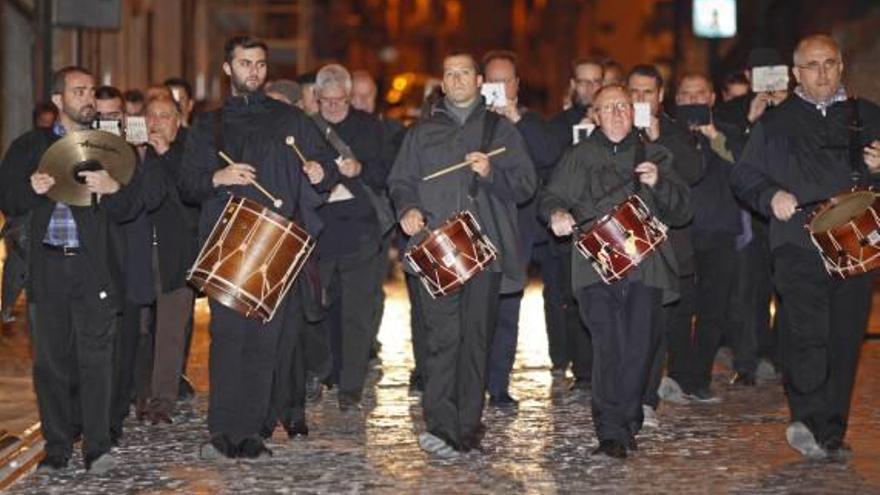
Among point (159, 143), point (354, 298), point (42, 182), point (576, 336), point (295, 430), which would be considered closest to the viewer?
point (42, 182)

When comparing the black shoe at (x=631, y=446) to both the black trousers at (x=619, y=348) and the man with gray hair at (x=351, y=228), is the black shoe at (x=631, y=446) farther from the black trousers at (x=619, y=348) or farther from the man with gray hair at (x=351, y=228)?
the man with gray hair at (x=351, y=228)

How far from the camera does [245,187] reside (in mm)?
11695

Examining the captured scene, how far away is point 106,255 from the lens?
11.4 m

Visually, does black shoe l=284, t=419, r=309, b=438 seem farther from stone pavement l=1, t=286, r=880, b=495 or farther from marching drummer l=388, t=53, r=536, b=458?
marching drummer l=388, t=53, r=536, b=458

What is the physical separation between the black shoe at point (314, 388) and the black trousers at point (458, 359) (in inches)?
102

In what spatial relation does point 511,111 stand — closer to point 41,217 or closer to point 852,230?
point 852,230

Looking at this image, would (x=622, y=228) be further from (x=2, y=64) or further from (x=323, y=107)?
(x=2, y=64)

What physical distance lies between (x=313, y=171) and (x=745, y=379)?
4729mm

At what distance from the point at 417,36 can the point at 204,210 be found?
101 m

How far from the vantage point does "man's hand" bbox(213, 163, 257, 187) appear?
11.4 meters

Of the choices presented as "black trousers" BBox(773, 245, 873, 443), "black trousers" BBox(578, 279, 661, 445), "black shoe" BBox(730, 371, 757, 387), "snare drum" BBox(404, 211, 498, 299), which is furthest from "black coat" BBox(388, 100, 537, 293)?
"black shoe" BBox(730, 371, 757, 387)

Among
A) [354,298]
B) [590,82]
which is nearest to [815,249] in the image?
[354,298]

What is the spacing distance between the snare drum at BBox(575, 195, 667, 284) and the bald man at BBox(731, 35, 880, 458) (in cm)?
65

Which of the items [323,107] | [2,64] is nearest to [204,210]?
[323,107]
